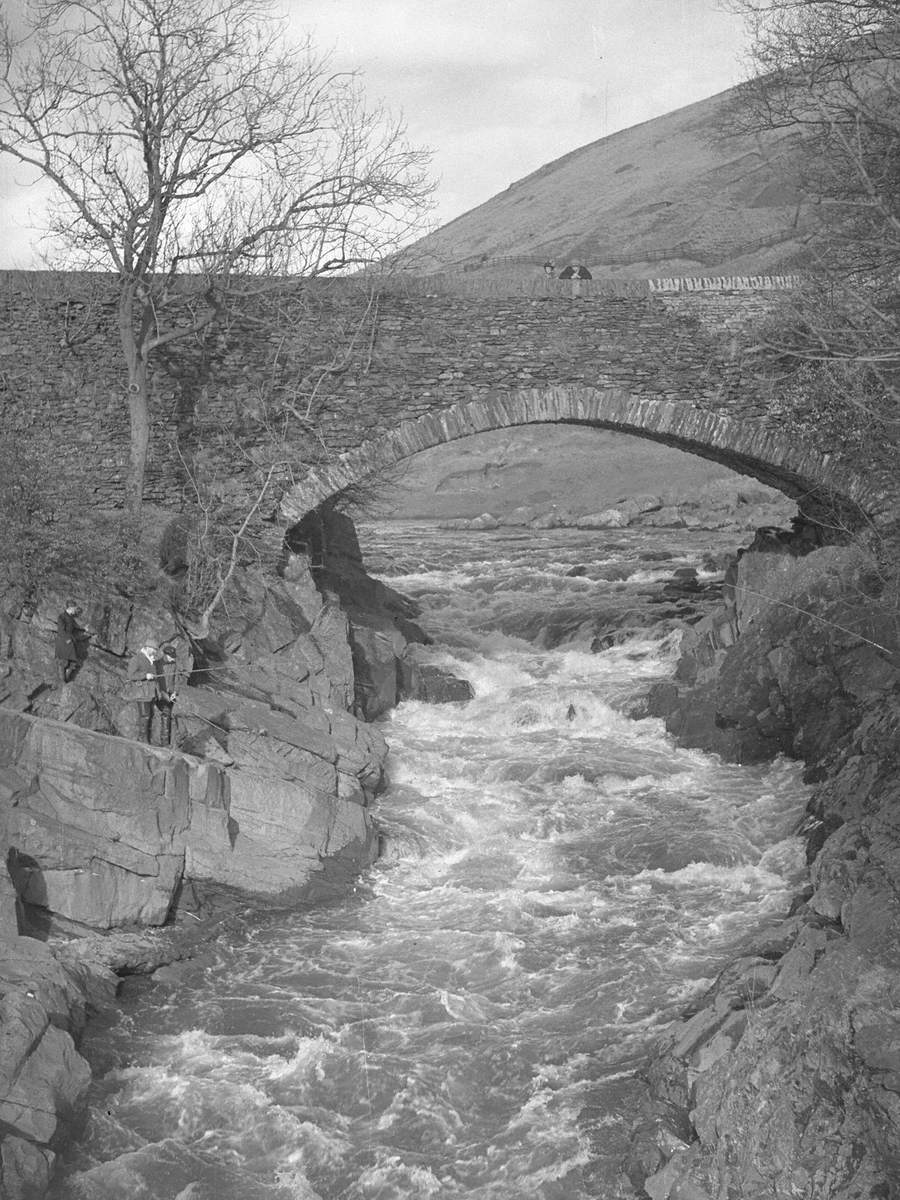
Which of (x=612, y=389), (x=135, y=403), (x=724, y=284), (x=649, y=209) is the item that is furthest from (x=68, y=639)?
(x=649, y=209)

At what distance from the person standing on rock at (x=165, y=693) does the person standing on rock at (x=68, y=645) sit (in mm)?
892

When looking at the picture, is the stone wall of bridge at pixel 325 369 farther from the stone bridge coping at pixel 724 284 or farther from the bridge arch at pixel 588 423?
the stone bridge coping at pixel 724 284

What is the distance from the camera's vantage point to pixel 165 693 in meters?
13.3

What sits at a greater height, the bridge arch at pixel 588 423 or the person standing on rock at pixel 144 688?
the bridge arch at pixel 588 423

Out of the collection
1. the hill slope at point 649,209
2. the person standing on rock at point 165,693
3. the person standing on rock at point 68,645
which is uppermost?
the hill slope at point 649,209

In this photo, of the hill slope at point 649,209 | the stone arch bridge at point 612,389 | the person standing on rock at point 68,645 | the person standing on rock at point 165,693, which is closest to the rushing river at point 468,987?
the person standing on rock at point 165,693

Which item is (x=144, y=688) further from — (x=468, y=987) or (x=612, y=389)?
(x=612, y=389)

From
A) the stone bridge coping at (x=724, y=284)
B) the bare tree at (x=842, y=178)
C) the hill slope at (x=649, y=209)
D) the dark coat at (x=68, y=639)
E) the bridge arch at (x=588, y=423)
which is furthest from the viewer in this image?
the hill slope at (x=649, y=209)

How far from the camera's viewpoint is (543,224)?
81.4m

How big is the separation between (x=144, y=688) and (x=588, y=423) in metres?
7.82

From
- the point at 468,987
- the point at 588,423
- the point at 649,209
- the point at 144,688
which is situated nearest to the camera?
the point at 468,987

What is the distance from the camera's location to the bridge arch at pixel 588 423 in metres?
16.9

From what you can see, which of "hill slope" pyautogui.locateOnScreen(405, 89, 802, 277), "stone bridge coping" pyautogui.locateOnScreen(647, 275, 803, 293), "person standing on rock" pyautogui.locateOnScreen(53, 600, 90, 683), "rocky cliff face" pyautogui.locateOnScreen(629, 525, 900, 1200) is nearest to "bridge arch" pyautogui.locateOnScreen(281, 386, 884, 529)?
"stone bridge coping" pyautogui.locateOnScreen(647, 275, 803, 293)

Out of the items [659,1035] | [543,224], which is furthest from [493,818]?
[543,224]
